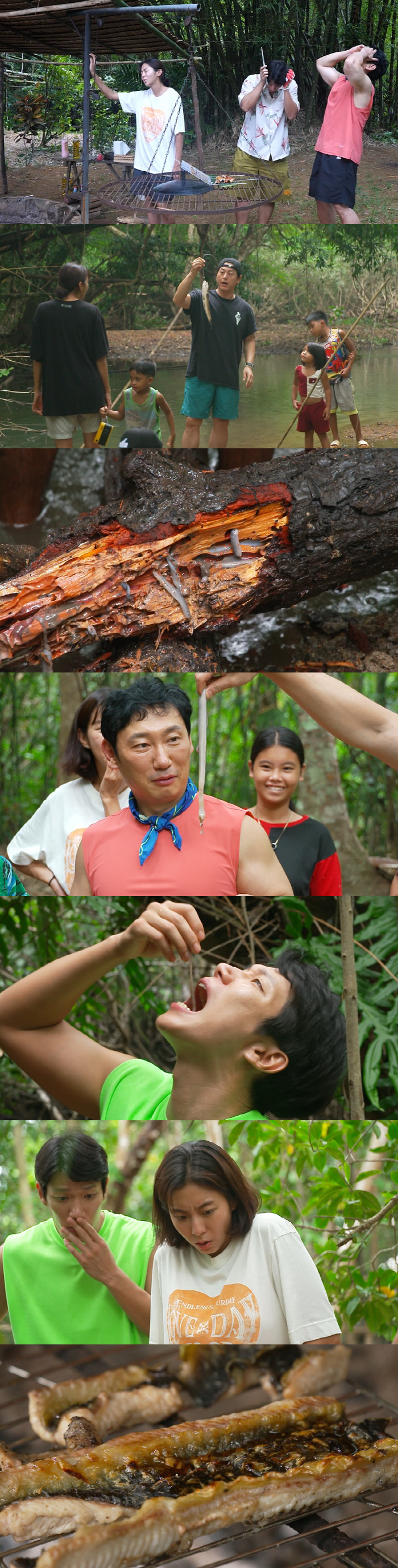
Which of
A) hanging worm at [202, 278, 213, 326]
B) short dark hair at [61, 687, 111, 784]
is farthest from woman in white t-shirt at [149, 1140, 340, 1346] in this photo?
hanging worm at [202, 278, 213, 326]

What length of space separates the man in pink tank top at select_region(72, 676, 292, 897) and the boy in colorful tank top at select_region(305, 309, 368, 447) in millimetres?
1593

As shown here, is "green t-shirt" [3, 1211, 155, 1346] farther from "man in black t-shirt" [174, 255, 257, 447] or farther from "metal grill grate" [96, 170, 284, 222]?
"metal grill grate" [96, 170, 284, 222]

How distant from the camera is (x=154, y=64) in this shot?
321cm

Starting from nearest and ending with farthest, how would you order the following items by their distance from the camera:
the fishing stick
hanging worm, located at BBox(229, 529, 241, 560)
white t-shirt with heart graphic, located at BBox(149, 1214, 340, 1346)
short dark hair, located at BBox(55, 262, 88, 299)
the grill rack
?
1. the grill rack
2. white t-shirt with heart graphic, located at BBox(149, 1214, 340, 1346)
3. hanging worm, located at BBox(229, 529, 241, 560)
4. the fishing stick
5. short dark hair, located at BBox(55, 262, 88, 299)

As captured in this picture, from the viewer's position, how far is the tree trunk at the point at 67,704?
6.36 ft

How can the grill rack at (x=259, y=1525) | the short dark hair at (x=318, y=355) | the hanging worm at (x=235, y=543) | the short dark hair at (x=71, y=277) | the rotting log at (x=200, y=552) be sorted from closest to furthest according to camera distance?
the grill rack at (x=259, y=1525) → the rotting log at (x=200, y=552) → the hanging worm at (x=235, y=543) → the short dark hair at (x=318, y=355) → the short dark hair at (x=71, y=277)

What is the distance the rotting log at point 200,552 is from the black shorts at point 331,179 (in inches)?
43.4

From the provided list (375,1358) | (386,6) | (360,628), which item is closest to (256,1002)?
(375,1358)

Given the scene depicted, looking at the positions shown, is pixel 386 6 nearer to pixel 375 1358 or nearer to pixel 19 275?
pixel 19 275

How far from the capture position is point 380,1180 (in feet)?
6.80

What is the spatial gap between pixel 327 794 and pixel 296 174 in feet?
7.82

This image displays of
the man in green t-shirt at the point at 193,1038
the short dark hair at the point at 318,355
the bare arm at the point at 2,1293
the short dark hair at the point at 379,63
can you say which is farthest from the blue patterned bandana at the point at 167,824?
the short dark hair at the point at 379,63

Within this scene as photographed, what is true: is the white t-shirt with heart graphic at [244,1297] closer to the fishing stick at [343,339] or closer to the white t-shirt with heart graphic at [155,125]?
the fishing stick at [343,339]

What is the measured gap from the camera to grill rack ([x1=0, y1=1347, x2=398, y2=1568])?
152 centimetres
